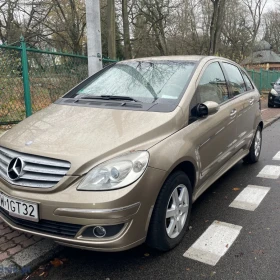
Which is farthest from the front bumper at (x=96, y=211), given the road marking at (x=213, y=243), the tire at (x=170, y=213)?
the road marking at (x=213, y=243)

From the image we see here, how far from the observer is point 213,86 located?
3510 mm

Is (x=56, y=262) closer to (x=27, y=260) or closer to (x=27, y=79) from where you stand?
(x=27, y=260)

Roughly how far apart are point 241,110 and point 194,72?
1175mm

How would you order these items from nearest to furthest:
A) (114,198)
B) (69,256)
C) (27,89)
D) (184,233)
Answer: (114,198)
(69,256)
(184,233)
(27,89)

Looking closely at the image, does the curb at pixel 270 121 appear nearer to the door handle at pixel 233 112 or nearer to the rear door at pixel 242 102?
the rear door at pixel 242 102

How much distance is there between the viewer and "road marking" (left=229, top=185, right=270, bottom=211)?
11.9 feet

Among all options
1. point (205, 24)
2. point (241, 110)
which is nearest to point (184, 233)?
point (241, 110)

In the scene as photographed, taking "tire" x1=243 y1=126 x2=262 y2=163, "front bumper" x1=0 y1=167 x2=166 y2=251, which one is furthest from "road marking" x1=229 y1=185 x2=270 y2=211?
"front bumper" x1=0 y1=167 x2=166 y2=251

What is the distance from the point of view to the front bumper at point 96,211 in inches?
83.2

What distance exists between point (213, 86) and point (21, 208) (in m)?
2.34

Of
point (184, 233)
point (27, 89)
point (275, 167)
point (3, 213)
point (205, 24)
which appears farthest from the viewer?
point (205, 24)

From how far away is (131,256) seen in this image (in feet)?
8.71

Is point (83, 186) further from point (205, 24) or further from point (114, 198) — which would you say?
point (205, 24)

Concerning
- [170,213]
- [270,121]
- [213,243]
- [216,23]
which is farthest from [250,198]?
[216,23]
